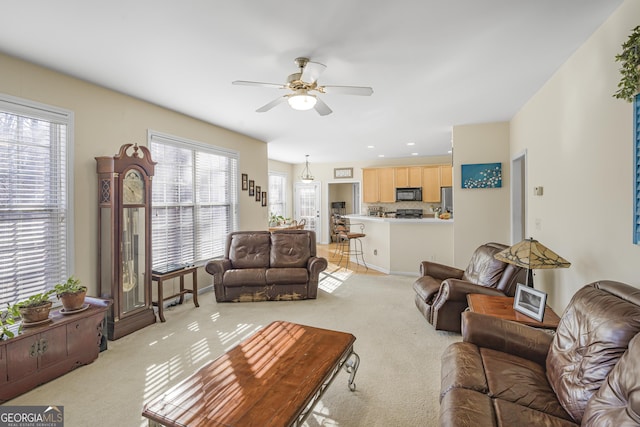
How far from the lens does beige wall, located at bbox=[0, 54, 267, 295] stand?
2652 mm

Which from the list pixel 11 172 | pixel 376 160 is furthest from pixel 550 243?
pixel 376 160

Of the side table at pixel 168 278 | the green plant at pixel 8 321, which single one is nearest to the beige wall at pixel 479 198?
the side table at pixel 168 278

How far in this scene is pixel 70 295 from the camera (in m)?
2.56

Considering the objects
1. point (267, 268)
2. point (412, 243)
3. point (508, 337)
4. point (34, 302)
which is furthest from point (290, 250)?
point (508, 337)

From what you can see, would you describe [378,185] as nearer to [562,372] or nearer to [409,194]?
[409,194]

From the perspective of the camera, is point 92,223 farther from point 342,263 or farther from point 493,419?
point 342,263

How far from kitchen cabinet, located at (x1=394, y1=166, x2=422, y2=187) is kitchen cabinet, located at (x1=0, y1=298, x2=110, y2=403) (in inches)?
280

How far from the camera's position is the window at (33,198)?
2.54m

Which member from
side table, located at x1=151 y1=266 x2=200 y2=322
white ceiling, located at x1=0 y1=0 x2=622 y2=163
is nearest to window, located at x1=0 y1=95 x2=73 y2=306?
white ceiling, located at x1=0 y1=0 x2=622 y2=163

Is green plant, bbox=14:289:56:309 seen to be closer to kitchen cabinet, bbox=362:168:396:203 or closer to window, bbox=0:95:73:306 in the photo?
window, bbox=0:95:73:306

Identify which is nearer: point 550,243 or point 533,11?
point 533,11

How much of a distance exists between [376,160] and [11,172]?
757 cm

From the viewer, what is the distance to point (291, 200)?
9828 millimetres

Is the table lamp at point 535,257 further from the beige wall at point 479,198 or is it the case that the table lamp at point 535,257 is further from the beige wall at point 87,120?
the beige wall at point 87,120
